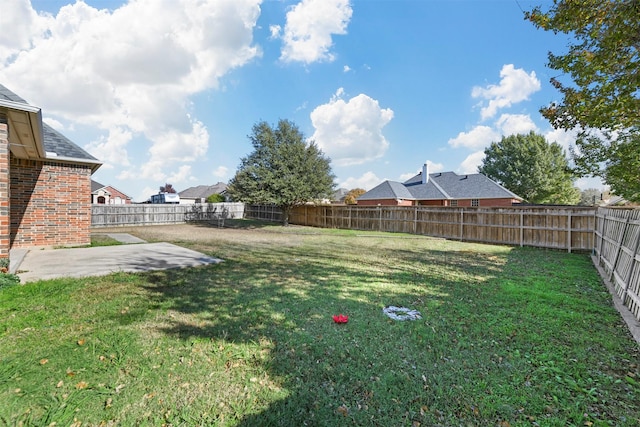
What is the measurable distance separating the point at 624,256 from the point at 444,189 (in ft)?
74.4

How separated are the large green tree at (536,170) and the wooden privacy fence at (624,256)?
30683mm

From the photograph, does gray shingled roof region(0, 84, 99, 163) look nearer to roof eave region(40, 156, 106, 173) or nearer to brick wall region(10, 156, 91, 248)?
roof eave region(40, 156, 106, 173)

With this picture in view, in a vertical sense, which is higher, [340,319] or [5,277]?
[5,277]

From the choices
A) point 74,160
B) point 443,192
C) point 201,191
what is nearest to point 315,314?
point 74,160

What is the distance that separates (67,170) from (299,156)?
1223cm

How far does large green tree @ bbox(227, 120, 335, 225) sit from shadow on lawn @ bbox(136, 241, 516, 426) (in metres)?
11.2

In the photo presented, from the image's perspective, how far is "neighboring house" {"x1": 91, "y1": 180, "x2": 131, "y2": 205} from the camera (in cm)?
3531

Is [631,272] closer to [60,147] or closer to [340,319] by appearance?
[340,319]

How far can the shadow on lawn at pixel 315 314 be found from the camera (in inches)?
87.0

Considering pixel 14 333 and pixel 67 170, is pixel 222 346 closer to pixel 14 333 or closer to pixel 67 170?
pixel 14 333

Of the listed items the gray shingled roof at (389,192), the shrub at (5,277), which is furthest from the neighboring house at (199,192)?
the shrub at (5,277)

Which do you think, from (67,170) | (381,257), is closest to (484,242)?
(381,257)

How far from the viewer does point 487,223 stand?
12.8m

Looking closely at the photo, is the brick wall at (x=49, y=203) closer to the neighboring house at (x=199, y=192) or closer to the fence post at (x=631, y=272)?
the fence post at (x=631, y=272)
